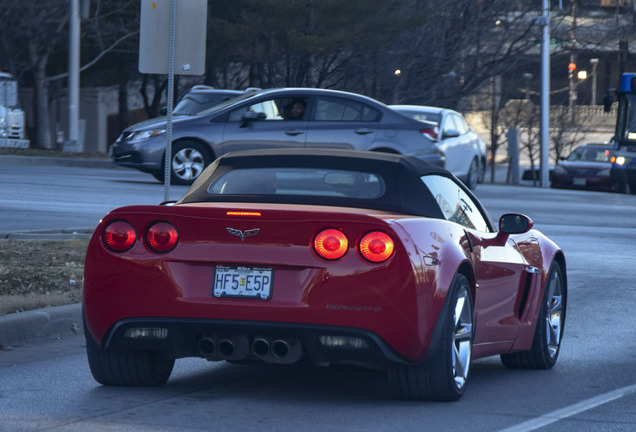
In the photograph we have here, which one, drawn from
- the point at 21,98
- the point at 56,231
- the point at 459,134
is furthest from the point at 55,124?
the point at 56,231

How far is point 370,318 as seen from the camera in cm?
582

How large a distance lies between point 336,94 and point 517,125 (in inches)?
1414

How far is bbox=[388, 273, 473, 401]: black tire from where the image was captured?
6.08m

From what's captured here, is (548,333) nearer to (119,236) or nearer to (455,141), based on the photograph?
(119,236)

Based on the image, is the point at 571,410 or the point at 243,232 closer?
the point at 243,232

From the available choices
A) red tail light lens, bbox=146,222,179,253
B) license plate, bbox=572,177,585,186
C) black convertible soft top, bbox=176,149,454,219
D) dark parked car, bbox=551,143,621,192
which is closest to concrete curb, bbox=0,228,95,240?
black convertible soft top, bbox=176,149,454,219

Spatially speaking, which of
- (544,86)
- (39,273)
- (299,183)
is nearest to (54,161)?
(39,273)

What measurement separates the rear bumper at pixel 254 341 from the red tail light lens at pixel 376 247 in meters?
0.34

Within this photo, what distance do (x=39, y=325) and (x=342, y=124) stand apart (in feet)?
39.7

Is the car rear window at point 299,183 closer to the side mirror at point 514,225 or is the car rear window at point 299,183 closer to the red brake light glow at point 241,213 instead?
the red brake light glow at point 241,213

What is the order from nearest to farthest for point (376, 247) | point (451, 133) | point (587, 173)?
1. point (376, 247)
2. point (451, 133)
3. point (587, 173)

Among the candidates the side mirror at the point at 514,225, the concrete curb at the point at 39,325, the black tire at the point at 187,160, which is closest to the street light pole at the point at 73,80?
the black tire at the point at 187,160

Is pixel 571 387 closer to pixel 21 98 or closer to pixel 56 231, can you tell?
pixel 56 231

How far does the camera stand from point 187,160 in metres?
20.1
